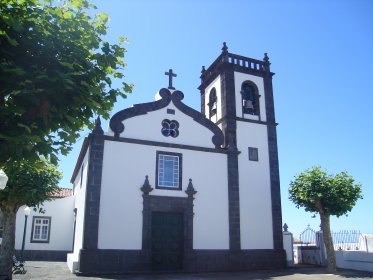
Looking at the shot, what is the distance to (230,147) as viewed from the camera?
18.5 meters

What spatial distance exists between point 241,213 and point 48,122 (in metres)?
12.9

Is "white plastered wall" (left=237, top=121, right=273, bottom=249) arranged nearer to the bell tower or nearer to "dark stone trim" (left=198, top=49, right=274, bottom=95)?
the bell tower

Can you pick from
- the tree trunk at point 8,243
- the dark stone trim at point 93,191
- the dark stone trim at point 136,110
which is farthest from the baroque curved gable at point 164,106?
the tree trunk at point 8,243

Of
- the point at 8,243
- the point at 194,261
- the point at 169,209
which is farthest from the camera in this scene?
the point at 169,209

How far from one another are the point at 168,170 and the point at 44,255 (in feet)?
36.4

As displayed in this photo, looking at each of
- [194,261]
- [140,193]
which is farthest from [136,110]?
[194,261]

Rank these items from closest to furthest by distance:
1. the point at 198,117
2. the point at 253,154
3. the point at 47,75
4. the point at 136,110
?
the point at 47,75 → the point at 136,110 → the point at 198,117 → the point at 253,154

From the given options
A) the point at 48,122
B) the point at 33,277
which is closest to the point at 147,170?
the point at 33,277

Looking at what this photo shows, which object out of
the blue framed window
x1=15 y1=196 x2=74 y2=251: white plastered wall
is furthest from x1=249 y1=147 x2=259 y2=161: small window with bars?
x1=15 y1=196 x2=74 y2=251: white plastered wall

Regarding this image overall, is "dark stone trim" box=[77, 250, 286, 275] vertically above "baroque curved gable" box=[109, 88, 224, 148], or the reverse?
"baroque curved gable" box=[109, 88, 224, 148]

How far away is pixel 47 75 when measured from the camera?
6160 mm

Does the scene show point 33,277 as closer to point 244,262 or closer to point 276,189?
point 244,262

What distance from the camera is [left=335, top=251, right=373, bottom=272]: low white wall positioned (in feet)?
53.0

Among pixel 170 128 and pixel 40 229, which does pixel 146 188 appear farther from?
pixel 40 229
